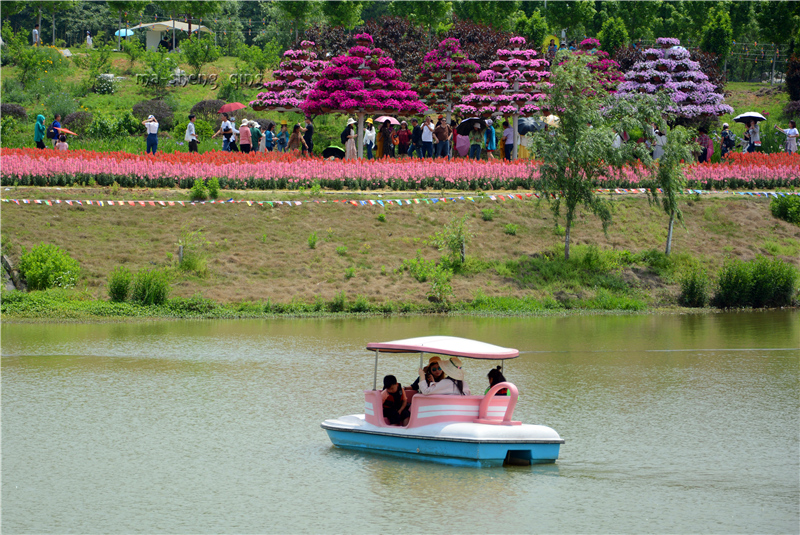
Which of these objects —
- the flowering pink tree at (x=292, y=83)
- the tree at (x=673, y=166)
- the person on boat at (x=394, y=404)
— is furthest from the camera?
the flowering pink tree at (x=292, y=83)

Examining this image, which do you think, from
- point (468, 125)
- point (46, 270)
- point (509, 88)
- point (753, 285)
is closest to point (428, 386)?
point (46, 270)

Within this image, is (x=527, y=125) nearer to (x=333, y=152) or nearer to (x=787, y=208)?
(x=333, y=152)

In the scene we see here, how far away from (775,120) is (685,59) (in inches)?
646

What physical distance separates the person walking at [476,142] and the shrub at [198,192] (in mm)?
10845

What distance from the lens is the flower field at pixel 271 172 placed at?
99.2 ft

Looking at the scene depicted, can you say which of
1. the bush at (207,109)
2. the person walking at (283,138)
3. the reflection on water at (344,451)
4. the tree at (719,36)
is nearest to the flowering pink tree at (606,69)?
the person walking at (283,138)

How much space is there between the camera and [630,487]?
37.2ft

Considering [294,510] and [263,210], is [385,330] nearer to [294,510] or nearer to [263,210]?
[263,210]

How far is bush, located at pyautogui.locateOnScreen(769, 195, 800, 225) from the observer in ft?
108

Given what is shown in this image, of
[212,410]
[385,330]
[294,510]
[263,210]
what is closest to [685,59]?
[263,210]

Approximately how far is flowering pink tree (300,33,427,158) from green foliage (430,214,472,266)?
24.5ft

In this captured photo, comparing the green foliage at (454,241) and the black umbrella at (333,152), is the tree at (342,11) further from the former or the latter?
the green foliage at (454,241)

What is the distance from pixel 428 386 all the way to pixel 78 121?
3766cm

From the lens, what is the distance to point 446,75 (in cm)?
4406
